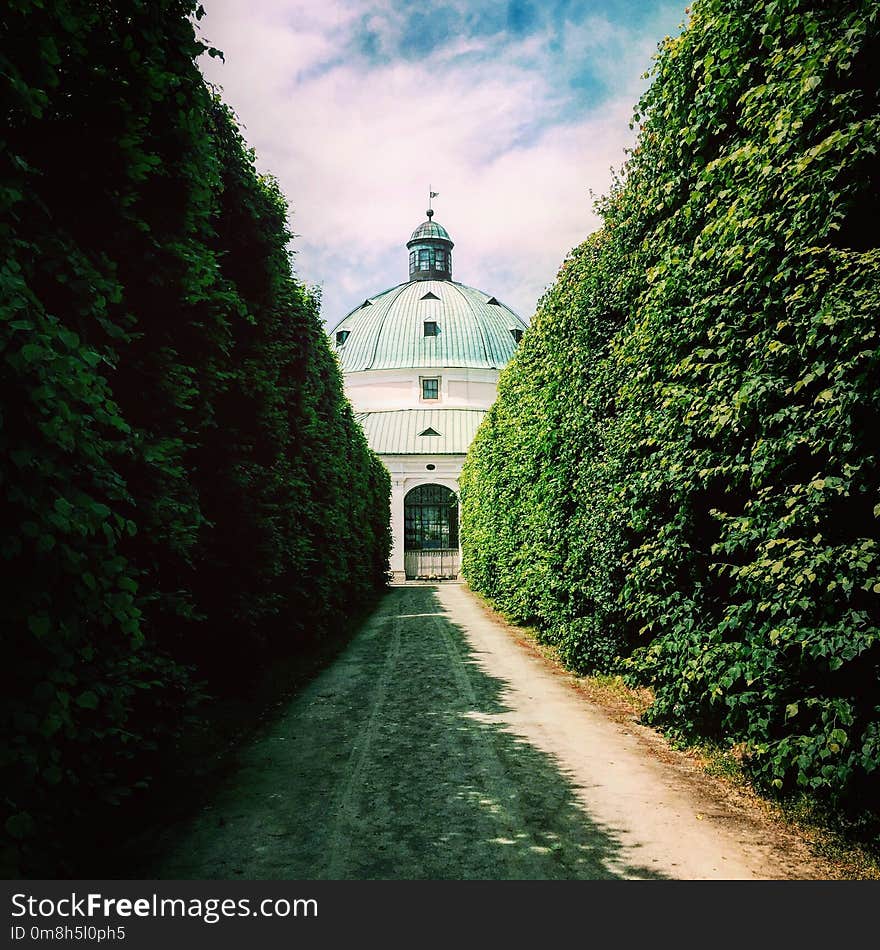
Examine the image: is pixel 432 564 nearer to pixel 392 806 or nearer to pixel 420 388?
pixel 420 388

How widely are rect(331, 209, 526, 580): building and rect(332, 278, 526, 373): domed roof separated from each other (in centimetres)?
8

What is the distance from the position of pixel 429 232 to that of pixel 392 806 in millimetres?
59407

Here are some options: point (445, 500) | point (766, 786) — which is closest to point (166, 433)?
point (766, 786)

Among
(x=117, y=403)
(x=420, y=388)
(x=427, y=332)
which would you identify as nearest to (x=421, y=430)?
(x=420, y=388)

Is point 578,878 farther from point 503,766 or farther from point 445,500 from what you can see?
point 445,500

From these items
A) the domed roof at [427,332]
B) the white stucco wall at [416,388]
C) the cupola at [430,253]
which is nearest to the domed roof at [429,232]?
the cupola at [430,253]

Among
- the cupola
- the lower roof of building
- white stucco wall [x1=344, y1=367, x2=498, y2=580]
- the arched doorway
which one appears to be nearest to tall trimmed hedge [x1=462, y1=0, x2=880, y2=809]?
the arched doorway

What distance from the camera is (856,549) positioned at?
3896mm

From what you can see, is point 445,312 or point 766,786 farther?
point 445,312

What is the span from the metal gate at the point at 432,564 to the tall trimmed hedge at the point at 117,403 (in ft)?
92.3

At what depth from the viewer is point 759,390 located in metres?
4.42

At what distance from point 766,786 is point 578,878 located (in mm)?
1925

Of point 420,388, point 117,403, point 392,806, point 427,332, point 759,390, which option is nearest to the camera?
point 759,390

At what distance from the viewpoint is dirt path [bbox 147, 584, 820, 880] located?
3.95 metres
